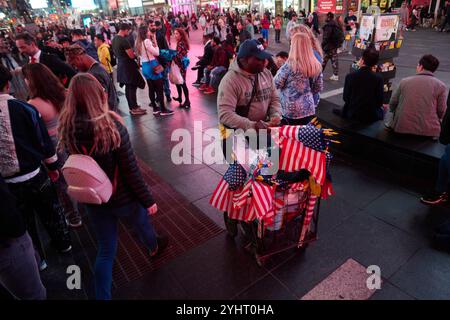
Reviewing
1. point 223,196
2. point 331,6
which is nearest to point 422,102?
point 223,196

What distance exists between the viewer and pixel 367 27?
639 cm

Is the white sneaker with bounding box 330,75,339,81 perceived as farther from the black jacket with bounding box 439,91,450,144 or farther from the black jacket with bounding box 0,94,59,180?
the black jacket with bounding box 0,94,59,180

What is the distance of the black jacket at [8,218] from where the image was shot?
1.74 metres

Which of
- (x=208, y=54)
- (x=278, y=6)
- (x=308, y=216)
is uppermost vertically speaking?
(x=278, y=6)

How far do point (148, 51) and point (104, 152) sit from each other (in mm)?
5101

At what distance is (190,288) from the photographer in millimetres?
2807

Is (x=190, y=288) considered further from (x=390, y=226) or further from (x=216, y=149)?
(x=216, y=149)

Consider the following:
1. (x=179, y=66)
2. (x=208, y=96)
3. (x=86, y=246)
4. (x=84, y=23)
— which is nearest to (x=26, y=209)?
(x=86, y=246)

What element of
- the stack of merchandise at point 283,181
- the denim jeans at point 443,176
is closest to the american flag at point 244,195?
the stack of merchandise at point 283,181

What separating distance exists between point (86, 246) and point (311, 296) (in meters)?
2.45

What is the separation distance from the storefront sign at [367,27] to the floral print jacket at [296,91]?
10.3ft

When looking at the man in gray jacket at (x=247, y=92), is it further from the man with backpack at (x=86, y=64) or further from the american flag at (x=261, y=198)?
the man with backpack at (x=86, y=64)

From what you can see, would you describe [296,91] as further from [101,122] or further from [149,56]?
[149,56]

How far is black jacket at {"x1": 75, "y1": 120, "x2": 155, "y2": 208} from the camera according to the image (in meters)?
2.22
